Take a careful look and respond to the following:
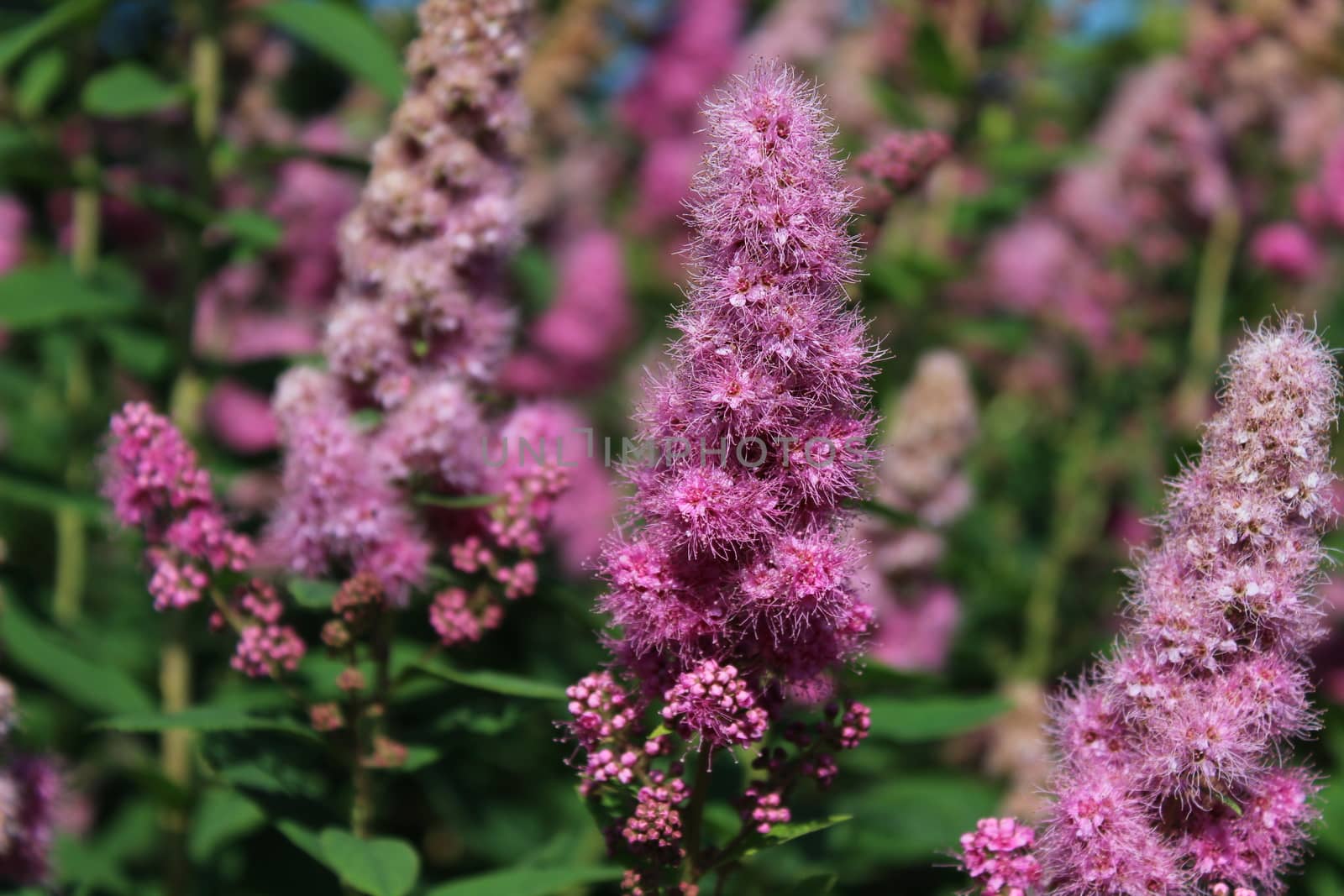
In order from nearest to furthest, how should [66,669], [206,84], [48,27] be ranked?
[48,27], [66,669], [206,84]

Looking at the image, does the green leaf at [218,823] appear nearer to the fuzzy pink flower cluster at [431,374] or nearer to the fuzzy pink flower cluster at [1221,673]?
the fuzzy pink flower cluster at [431,374]

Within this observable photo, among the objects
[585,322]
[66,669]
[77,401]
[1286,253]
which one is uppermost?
[585,322]

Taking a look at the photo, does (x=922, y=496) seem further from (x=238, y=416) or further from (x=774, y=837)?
(x=774, y=837)

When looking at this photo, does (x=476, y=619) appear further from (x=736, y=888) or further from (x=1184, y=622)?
(x=1184, y=622)

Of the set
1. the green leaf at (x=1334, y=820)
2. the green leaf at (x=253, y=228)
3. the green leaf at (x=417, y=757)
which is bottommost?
the green leaf at (x=417, y=757)

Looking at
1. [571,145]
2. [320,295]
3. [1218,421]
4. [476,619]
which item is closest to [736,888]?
[476,619]

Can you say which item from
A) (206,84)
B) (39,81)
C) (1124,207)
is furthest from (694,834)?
(1124,207)

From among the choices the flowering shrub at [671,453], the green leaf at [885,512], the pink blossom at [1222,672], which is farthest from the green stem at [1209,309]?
the pink blossom at [1222,672]
